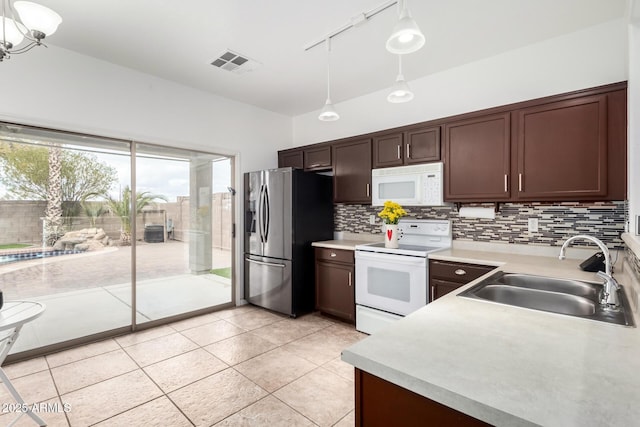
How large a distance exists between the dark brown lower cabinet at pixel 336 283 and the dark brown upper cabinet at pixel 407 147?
3.64 ft

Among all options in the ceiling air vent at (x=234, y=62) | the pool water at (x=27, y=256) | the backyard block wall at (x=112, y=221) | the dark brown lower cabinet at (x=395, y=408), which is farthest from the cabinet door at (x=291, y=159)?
the dark brown lower cabinet at (x=395, y=408)

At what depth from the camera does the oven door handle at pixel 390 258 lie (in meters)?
2.77

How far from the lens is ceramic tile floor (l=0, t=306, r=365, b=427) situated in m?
1.92

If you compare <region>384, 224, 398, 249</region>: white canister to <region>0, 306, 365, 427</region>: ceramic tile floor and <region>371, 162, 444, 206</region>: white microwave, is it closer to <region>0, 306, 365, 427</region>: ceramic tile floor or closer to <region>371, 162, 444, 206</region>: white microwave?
<region>371, 162, 444, 206</region>: white microwave

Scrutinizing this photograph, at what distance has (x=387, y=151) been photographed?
3352 millimetres

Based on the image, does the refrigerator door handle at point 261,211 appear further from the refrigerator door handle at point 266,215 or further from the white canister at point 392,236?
the white canister at point 392,236

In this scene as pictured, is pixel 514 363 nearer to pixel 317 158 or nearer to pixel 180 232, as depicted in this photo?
pixel 317 158

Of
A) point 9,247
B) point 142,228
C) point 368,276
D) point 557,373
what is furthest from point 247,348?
point 557,373

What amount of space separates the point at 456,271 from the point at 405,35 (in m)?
1.85

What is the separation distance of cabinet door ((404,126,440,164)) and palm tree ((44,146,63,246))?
11.1 feet

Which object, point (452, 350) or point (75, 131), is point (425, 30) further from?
point (75, 131)

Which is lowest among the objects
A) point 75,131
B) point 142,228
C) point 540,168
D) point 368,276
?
point 368,276

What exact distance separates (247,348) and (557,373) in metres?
2.59

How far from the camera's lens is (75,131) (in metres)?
2.86
